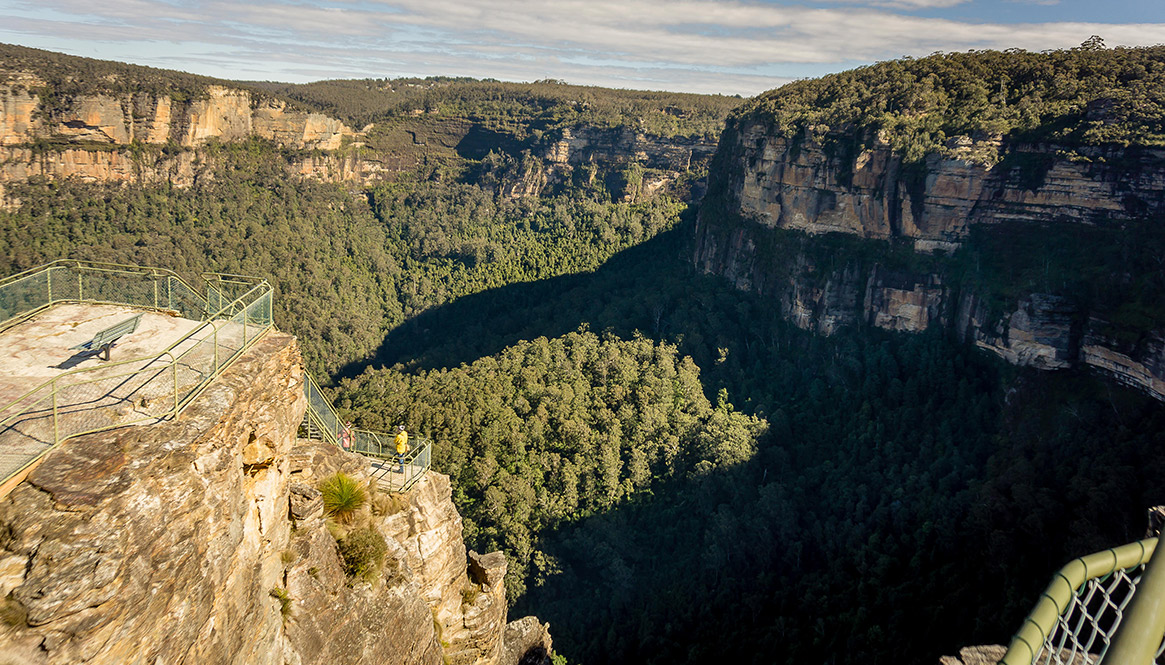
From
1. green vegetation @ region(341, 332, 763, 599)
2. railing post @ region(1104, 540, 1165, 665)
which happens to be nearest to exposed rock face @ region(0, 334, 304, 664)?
railing post @ region(1104, 540, 1165, 665)

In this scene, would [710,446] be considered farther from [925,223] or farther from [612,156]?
[612,156]

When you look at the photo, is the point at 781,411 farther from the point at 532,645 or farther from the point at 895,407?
the point at 532,645

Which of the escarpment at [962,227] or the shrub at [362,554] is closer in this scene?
the shrub at [362,554]

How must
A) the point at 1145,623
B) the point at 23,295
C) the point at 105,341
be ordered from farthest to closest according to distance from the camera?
1. the point at 23,295
2. the point at 105,341
3. the point at 1145,623

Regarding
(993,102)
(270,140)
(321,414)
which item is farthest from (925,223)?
(270,140)

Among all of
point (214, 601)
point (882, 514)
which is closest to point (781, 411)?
point (882, 514)

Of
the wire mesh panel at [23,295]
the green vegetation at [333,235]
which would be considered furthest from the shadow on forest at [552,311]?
the wire mesh panel at [23,295]

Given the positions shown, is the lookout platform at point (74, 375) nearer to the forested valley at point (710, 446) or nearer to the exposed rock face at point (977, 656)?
the exposed rock face at point (977, 656)
